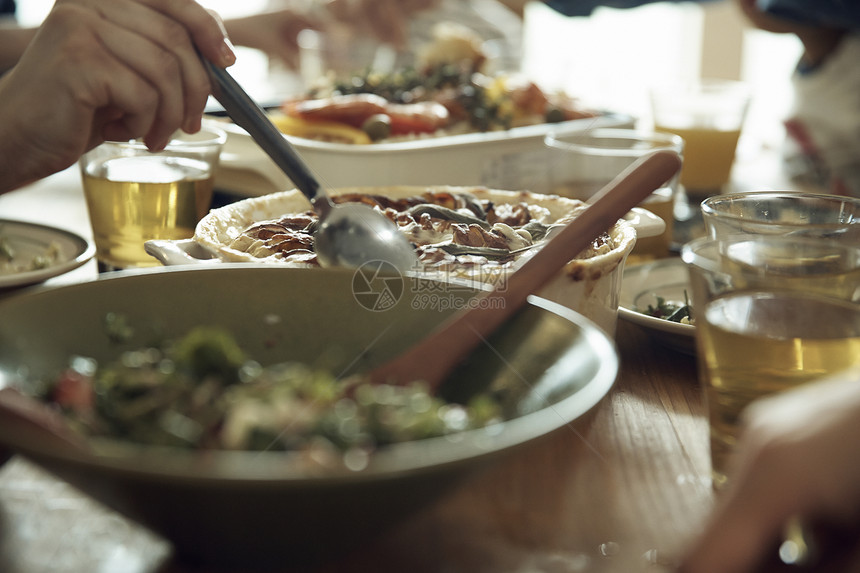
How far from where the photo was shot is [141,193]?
41.0 inches

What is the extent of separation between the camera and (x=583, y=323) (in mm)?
546

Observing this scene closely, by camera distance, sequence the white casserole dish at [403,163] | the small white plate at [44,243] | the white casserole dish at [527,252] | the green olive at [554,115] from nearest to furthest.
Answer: the white casserole dish at [527,252] < the small white plate at [44,243] < the white casserole dish at [403,163] < the green olive at [554,115]

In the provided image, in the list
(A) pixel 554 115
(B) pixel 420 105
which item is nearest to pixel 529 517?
(B) pixel 420 105

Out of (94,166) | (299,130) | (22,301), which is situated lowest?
(299,130)

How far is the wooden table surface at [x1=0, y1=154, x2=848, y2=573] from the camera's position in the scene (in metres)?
0.47

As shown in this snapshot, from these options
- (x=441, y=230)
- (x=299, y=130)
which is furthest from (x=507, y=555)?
(x=299, y=130)

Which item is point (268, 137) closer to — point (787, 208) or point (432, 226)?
point (432, 226)

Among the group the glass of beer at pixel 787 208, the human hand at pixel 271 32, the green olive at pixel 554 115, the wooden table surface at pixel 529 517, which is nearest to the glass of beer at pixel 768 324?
the wooden table surface at pixel 529 517

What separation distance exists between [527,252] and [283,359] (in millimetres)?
253

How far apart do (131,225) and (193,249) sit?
30cm

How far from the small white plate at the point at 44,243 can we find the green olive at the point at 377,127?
61cm

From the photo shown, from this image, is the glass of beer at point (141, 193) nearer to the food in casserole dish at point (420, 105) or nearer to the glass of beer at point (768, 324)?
the food in casserole dish at point (420, 105)

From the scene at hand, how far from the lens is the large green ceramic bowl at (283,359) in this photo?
14.7 inches

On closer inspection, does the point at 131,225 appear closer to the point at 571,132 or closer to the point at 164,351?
the point at 164,351
